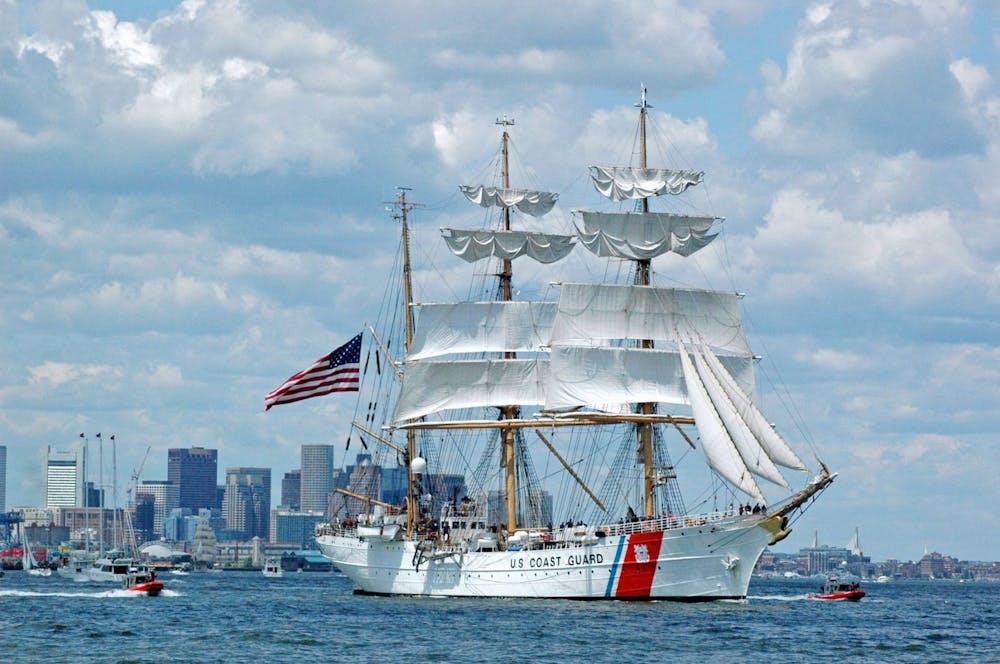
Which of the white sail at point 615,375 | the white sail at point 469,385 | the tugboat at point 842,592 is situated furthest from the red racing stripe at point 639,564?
the tugboat at point 842,592

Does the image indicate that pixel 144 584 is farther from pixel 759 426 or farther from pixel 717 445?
pixel 759 426

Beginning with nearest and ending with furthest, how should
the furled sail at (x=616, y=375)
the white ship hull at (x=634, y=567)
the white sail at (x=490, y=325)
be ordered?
the white ship hull at (x=634, y=567) < the furled sail at (x=616, y=375) < the white sail at (x=490, y=325)

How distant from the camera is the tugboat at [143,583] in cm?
13780

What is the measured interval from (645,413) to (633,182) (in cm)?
1553

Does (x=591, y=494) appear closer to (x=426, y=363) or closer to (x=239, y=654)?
(x=426, y=363)

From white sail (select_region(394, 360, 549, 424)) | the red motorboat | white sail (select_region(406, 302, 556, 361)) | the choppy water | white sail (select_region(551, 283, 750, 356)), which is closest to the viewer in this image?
the choppy water

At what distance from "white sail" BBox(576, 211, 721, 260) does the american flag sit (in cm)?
1778

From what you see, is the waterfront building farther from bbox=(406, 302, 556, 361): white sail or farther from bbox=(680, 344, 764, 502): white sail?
bbox=(680, 344, 764, 502): white sail

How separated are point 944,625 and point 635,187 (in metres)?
34.8

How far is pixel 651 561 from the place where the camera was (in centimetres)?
10206

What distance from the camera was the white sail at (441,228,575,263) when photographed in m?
121

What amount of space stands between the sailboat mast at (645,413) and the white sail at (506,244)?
25.6ft

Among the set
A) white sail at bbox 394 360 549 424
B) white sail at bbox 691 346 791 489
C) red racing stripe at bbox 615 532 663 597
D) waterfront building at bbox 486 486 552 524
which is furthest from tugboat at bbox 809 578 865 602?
white sail at bbox 691 346 791 489

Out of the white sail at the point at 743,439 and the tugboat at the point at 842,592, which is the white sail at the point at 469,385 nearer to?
the white sail at the point at 743,439
